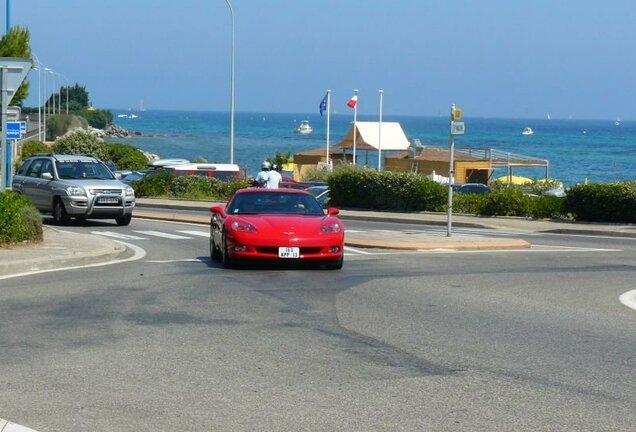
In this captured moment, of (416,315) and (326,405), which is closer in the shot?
(326,405)

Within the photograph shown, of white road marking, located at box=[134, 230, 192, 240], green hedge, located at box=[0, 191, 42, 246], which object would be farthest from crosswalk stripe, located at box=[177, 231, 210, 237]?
green hedge, located at box=[0, 191, 42, 246]

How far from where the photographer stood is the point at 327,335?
1096 cm

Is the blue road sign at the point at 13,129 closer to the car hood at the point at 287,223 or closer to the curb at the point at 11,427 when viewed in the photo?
the car hood at the point at 287,223

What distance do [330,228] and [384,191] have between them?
18919 mm

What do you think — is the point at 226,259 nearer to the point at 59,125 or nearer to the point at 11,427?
the point at 11,427

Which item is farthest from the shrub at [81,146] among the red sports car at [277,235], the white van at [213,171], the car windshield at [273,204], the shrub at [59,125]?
the red sports car at [277,235]

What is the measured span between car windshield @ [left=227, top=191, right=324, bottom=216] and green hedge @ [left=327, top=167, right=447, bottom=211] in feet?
55.5

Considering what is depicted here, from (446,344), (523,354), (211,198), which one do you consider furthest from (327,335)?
(211,198)

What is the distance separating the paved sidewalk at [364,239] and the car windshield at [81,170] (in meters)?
2.27

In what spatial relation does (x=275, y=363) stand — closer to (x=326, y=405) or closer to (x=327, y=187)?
(x=326, y=405)

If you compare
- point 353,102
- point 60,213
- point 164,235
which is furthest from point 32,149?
point 164,235

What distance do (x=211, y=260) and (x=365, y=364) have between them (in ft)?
33.2

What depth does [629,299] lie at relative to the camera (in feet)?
46.7

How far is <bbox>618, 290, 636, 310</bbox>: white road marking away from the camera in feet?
44.9
